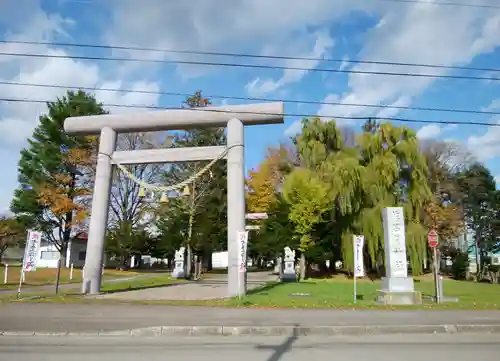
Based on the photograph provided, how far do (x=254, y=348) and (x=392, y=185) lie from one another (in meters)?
28.2

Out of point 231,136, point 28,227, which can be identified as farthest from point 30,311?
point 28,227

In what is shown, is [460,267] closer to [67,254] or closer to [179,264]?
[179,264]

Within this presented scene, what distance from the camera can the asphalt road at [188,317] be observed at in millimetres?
10180

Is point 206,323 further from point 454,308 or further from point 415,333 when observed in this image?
point 454,308

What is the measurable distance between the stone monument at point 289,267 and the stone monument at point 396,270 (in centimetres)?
1823

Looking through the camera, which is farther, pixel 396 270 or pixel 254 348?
pixel 396 270

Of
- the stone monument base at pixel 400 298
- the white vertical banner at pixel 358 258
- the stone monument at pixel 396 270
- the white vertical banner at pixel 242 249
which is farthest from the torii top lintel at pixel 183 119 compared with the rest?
the stone monument base at pixel 400 298

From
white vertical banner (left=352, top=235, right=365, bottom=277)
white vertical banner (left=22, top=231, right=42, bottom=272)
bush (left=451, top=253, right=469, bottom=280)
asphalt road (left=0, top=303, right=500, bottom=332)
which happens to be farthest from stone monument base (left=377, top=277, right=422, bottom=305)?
bush (left=451, top=253, right=469, bottom=280)

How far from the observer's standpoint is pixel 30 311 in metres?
12.5

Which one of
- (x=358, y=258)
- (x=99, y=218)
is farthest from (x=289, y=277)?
(x=99, y=218)

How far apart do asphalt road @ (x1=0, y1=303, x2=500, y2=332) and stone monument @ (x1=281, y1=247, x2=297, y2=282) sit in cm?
2147

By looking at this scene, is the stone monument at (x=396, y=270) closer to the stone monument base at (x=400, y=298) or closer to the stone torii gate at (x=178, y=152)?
the stone monument base at (x=400, y=298)

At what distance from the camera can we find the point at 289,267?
35.5 m

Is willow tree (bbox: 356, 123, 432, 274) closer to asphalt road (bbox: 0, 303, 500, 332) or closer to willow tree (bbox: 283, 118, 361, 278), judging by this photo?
willow tree (bbox: 283, 118, 361, 278)
